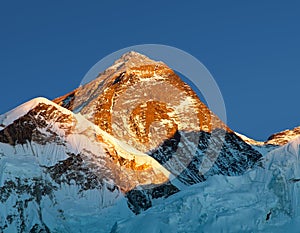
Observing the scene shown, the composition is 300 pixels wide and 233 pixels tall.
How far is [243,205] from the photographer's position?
147625mm

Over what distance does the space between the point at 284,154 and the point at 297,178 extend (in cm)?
583

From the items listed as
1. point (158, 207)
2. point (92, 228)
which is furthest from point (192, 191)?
point (92, 228)

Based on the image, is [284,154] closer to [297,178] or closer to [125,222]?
[297,178]

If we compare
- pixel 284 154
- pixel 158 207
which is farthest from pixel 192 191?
pixel 284 154

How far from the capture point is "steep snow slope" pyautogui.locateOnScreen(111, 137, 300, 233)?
144 meters

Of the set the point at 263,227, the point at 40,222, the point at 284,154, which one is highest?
the point at 40,222

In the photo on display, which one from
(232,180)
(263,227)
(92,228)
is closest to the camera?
(263,227)

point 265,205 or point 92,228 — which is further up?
point 92,228

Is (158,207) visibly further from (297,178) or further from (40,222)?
→ (40,222)

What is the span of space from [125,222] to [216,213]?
1810 cm

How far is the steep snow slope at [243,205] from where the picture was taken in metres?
144

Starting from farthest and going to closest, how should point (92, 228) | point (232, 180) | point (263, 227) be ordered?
point (92, 228) → point (232, 180) → point (263, 227)

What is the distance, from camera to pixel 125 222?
161 metres

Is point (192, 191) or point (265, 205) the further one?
point (192, 191)
